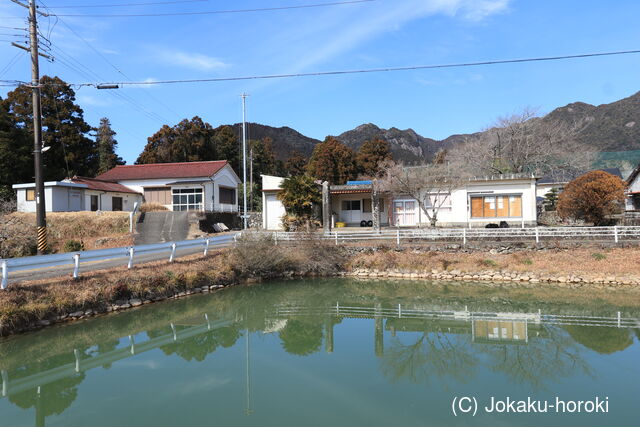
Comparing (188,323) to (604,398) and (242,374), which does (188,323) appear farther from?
(604,398)

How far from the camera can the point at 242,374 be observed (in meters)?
7.18

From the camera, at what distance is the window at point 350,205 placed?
27.5 meters

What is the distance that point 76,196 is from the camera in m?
24.8

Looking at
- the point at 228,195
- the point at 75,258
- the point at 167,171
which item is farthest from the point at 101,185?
the point at 75,258

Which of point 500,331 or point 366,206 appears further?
point 366,206

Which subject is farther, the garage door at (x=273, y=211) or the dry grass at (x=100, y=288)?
the garage door at (x=273, y=211)

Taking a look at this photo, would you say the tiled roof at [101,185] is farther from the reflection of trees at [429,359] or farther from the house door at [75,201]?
the reflection of trees at [429,359]

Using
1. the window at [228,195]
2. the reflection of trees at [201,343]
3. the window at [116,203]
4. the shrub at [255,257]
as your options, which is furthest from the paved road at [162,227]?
the reflection of trees at [201,343]

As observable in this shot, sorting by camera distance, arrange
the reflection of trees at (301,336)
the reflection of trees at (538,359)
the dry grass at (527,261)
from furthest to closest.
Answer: the dry grass at (527,261) → the reflection of trees at (301,336) → the reflection of trees at (538,359)

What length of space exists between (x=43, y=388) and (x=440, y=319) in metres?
9.32

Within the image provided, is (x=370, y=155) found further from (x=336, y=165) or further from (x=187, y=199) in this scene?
(x=187, y=199)

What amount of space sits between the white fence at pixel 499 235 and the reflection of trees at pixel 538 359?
903cm

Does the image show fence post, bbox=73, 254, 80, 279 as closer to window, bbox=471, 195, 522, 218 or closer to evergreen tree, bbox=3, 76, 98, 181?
window, bbox=471, 195, 522, 218

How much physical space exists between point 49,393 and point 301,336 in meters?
5.23
